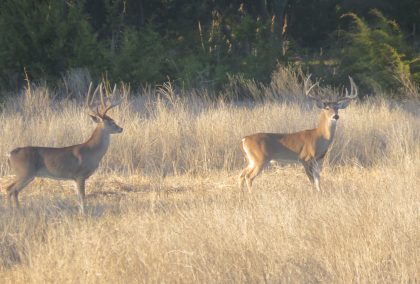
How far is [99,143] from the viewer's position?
34.5ft

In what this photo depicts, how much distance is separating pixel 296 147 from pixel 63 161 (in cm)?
332

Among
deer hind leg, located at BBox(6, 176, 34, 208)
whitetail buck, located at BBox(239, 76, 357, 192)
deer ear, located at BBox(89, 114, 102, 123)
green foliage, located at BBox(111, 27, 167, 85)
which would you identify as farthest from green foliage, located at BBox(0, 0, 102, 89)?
deer hind leg, located at BBox(6, 176, 34, 208)

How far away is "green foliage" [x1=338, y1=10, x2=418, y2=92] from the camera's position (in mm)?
22000

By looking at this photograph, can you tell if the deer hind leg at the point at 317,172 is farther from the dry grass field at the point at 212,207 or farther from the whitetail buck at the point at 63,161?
the whitetail buck at the point at 63,161

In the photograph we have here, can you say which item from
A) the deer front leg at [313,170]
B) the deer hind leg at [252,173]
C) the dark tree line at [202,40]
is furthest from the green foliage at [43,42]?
the deer front leg at [313,170]

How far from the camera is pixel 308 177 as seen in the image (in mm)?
10820

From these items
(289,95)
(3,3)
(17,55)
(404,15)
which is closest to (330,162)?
(289,95)

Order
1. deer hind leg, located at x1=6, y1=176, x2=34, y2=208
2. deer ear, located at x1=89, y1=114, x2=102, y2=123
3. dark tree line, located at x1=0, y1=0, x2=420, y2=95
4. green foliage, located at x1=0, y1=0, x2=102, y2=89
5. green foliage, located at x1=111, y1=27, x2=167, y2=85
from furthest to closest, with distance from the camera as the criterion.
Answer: green foliage, located at x1=111, y1=27, x2=167, y2=85, dark tree line, located at x1=0, y1=0, x2=420, y2=95, green foliage, located at x1=0, y1=0, x2=102, y2=89, deer ear, located at x1=89, y1=114, x2=102, y2=123, deer hind leg, located at x1=6, y1=176, x2=34, y2=208

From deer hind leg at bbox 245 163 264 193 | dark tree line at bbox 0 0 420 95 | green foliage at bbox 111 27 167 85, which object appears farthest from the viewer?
green foliage at bbox 111 27 167 85

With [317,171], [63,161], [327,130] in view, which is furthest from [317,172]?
[63,161]

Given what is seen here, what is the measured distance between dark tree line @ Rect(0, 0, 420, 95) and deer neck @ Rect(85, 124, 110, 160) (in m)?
11.1

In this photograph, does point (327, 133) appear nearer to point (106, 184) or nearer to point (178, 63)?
point (106, 184)

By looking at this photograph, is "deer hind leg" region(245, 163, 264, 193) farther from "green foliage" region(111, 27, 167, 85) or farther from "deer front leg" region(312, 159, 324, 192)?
"green foliage" region(111, 27, 167, 85)

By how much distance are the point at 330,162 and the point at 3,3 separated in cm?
A: 1400
